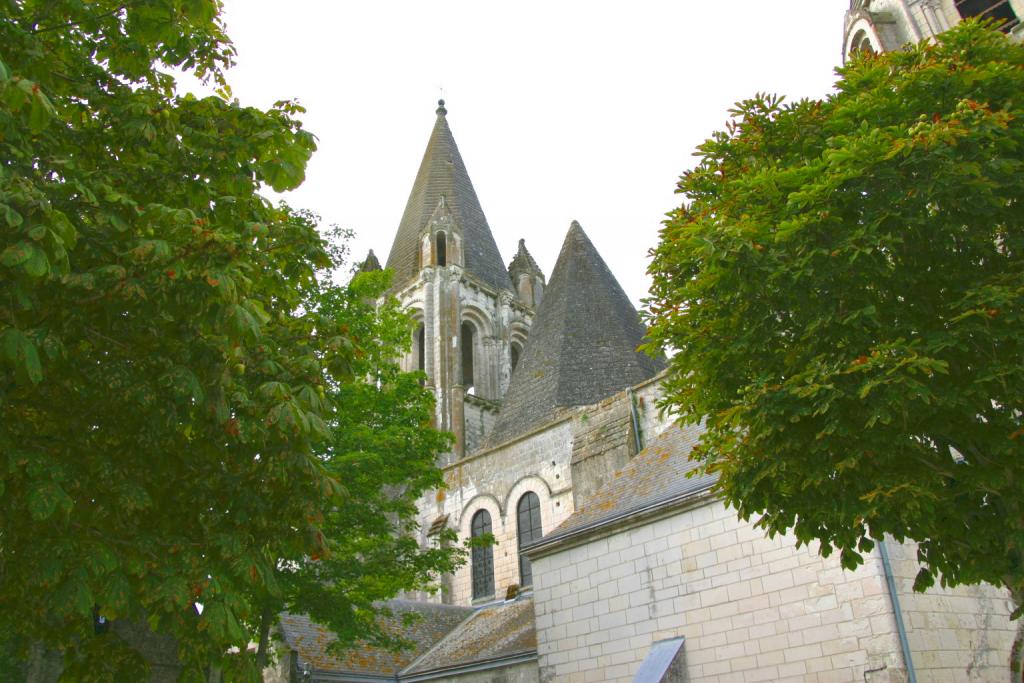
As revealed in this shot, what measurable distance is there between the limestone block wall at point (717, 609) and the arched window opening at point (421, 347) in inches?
873

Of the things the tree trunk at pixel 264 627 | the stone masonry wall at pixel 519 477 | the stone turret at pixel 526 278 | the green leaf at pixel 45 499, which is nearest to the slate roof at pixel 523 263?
the stone turret at pixel 526 278

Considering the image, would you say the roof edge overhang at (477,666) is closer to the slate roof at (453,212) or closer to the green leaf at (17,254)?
the green leaf at (17,254)

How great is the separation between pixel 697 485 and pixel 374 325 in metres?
5.22

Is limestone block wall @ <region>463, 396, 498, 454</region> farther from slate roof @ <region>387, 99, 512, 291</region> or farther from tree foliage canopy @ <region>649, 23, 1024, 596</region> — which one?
tree foliage canopy @ <region>649, 23, 1024, 596</region>

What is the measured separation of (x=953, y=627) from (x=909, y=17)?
11.9 meters

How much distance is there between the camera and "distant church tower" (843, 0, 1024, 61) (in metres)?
15.6

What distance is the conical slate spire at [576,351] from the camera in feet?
75.9

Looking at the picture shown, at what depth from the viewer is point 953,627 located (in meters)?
9.52

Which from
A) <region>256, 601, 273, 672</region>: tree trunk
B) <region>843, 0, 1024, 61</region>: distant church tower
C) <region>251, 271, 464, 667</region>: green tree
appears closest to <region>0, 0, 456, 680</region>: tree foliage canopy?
<region>251, 271, 464, 667</region>: green tree

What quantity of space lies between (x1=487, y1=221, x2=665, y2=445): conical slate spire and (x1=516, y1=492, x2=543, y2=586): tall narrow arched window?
79.9 inches

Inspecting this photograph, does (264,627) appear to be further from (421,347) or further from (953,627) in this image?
(421,347)

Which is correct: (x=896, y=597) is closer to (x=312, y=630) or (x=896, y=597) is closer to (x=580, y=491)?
(x=580, y=491)

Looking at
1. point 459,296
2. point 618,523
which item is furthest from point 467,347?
point 618,523

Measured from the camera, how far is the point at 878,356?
5949mm
